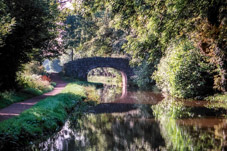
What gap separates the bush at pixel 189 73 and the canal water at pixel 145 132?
A: 3.99 m

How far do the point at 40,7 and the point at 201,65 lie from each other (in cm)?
1074

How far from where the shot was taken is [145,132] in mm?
8797

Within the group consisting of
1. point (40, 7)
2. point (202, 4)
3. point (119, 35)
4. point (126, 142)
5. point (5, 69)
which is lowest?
point (126, 142)

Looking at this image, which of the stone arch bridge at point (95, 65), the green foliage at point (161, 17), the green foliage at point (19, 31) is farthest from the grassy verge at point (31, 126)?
the stone arch bridge at point (95, 65)

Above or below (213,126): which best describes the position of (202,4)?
above

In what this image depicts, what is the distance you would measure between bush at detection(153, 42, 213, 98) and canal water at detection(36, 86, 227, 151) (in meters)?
3.99

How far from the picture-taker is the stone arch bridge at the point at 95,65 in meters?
Answer: 31.0

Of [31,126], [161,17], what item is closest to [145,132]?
[31,126]

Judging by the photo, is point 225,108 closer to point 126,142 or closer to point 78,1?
point 126,142

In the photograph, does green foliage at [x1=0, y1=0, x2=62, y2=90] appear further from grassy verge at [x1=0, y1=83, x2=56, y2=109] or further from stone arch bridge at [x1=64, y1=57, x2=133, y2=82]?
stone arch bridge at [x1=64, y1=57, x2=133, y2=82]

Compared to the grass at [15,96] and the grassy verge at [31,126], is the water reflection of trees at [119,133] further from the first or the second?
the grass at [15,96]

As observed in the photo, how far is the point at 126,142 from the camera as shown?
7.78 metres

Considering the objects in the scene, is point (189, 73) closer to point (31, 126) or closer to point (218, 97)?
point (218, 97)

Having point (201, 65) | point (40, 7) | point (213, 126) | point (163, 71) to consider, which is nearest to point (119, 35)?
point (163, 71)
